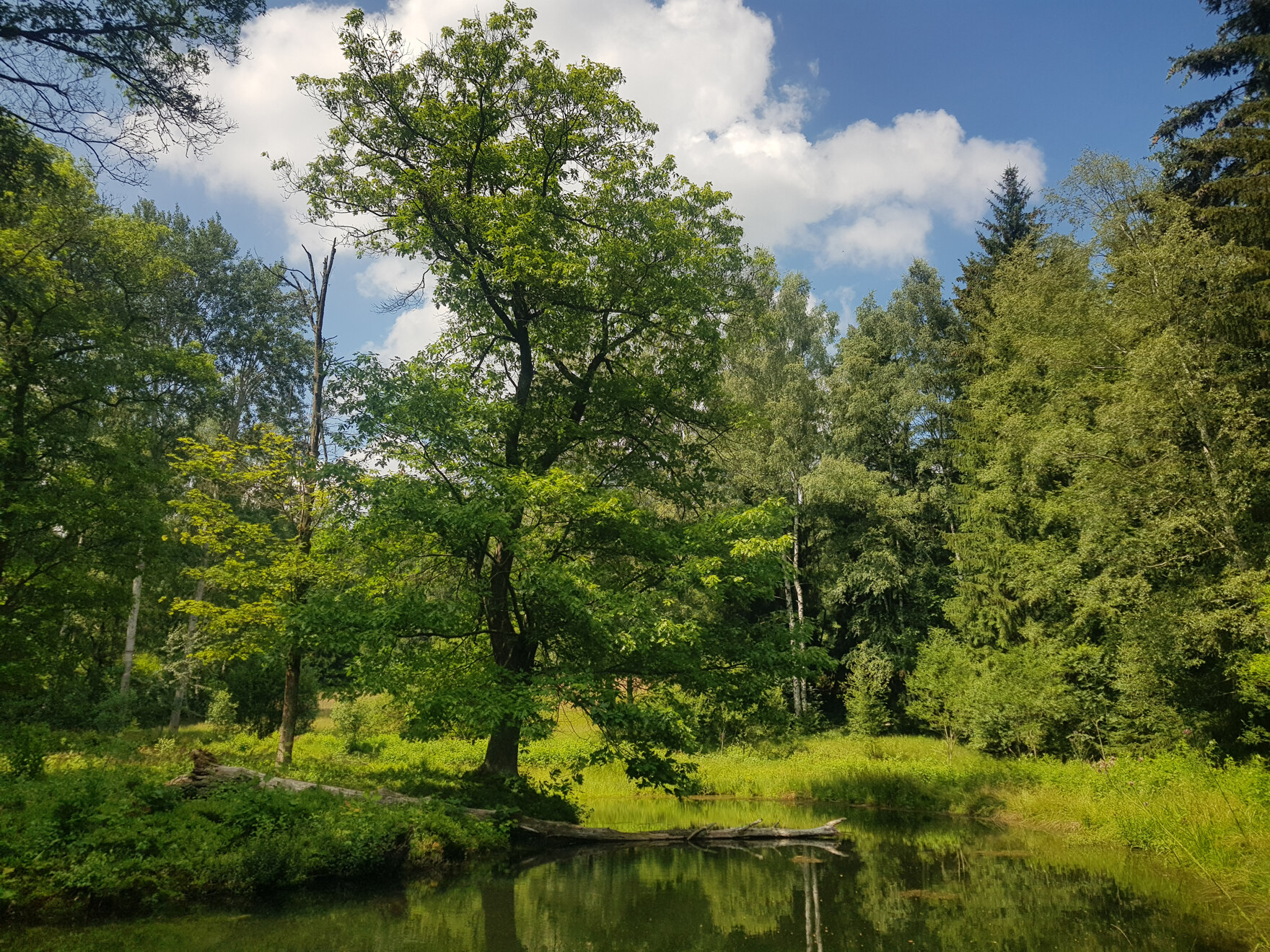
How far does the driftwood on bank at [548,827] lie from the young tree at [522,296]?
1.64m

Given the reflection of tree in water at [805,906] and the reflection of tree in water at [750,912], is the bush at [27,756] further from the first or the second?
the reflection of tree in water at [805,906]

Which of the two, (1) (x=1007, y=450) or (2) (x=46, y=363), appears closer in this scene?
(2) (x=46, y=363)

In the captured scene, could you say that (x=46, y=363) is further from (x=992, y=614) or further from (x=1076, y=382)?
(x=992, y=614)

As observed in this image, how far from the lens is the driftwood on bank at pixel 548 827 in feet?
33.7

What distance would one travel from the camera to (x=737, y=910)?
884 centimetres

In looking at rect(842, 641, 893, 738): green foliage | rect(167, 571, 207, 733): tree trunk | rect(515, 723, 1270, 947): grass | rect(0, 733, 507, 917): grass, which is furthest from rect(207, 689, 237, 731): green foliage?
rect(842, 641, 893, 738): green foliage

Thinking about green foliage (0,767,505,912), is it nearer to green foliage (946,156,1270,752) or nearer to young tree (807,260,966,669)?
green foliage (946,156,1270,752)

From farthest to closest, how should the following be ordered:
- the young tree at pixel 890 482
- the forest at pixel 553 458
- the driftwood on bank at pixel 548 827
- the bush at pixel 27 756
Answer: the young tree at pixel 890 482 → the forest at pixel 553 458 → the driftwood on bank at pixel 548 827 → the bush at pixel 27 756

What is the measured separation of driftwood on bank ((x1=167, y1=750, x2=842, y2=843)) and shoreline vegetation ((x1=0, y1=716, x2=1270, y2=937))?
1.17 ft

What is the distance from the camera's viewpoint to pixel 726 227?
1630 centimetres

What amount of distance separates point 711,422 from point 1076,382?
35.0 feet

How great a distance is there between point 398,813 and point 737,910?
17.7ft

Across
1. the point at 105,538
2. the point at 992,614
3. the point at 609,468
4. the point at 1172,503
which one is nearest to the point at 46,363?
the point at 105,538

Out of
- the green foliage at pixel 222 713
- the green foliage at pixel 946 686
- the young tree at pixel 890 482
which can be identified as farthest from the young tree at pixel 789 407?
the green foliage at pixel 222 713
